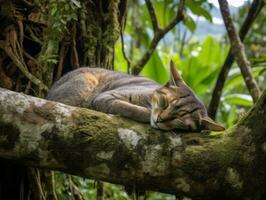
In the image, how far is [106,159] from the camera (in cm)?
250

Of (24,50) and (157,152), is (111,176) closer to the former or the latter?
(157,152)

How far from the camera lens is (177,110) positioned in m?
3.25

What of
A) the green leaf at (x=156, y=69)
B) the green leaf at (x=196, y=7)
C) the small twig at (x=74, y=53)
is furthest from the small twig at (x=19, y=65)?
the green leaf at (x=156, y=69)

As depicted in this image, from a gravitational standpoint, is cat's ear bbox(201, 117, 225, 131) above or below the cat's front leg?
below

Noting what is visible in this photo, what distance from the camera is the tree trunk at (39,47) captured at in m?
3.43

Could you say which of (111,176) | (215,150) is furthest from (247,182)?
(111,176)

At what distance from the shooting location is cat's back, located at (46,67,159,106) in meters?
3.79

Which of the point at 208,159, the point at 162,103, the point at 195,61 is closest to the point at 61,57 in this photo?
the point at 162,103

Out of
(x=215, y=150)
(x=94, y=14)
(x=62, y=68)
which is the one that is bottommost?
(x=215, y=150)

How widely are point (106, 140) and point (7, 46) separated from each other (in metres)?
1.50

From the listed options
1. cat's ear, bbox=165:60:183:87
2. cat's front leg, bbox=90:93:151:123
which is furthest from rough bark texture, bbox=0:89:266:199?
cat's ear, bbox=165:60:183:87

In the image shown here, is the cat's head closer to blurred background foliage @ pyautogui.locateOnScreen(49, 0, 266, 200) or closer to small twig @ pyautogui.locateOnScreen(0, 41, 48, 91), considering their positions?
small twig @ pyautogui.locateOnScreen(0, 41, 48, 91)

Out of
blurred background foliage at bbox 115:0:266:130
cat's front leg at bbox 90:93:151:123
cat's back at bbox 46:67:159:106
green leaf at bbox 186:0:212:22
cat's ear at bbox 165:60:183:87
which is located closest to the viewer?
cat's front leg at bbox 90:93:151:123

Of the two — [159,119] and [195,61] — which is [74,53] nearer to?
[159,119]
